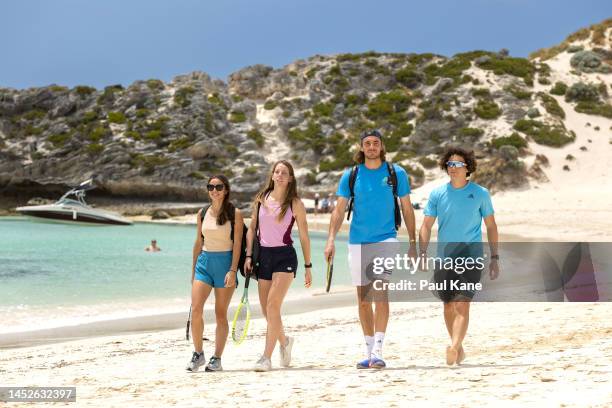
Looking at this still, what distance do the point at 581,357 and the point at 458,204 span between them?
1394 millimetres

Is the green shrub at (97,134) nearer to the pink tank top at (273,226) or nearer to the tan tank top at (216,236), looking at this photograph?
the tan tank top at (216,236)

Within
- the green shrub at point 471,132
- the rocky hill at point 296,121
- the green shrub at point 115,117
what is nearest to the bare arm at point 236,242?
the rocky hill at point 296,121

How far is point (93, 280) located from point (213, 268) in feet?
30.4

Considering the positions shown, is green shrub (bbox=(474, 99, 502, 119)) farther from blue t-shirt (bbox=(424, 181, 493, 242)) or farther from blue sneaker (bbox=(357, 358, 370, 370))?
blue sneaker (bbox=(357, 358, 370, 370))

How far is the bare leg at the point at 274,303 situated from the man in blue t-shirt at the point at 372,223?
0.42 meters

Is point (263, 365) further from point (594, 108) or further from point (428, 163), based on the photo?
point (594, 108)

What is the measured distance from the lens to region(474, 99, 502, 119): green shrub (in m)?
50.3

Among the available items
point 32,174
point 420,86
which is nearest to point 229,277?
point 32,174

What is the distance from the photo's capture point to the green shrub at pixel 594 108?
162 feet

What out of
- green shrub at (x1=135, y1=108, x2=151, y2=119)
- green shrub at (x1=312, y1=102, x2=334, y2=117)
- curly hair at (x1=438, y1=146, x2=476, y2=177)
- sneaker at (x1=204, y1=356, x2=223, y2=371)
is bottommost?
sneaker at (x1=204, y1=356, x2=223, y2=371)

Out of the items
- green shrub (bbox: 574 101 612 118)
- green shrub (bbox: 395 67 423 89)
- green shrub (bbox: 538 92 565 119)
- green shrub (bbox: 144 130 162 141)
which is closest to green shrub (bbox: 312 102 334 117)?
green shrub (bbox: 395 67 423 89)

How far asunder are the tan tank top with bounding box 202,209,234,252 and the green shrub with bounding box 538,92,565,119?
50108mm

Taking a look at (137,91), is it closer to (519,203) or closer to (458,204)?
(519,203)

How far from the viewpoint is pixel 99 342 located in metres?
6.98
